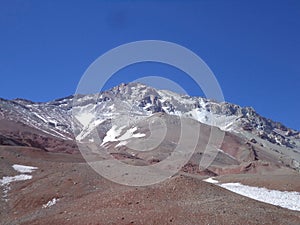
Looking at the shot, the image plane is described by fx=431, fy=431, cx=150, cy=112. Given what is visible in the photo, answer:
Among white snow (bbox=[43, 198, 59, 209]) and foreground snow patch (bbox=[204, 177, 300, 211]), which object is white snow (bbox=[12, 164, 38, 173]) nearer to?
white snow (bbox=[43, 198, 59, 209])

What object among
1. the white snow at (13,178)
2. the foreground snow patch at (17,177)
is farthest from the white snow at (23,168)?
the white snow at (13,178)

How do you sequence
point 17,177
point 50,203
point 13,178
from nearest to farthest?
1. point 50,203
2. point 13,178
3. point 17,177

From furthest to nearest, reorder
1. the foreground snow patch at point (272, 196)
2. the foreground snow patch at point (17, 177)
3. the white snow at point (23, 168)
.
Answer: the white snow at point (23, 168) → the foreground snow patch at point (17, 177) → the foreground snow patch at point (272, 196)

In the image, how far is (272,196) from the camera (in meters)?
41.7

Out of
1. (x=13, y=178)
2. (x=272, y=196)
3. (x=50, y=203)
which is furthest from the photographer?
(x=13, y=178)

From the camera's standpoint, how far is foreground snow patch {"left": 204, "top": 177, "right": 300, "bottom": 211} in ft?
122

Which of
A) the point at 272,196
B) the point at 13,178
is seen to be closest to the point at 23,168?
the point at 13,178

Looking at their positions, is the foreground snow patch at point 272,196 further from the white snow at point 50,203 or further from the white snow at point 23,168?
the white snow at point 23,168

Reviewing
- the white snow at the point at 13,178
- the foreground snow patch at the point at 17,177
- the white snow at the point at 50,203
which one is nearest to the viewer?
the white snow at the point at 50,203

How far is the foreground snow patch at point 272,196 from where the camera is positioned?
37281mm

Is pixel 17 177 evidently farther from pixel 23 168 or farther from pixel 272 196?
pixel 272 196

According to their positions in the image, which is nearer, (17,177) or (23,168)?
(17,177)

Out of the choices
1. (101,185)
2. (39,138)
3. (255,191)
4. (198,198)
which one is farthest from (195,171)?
(39,138)

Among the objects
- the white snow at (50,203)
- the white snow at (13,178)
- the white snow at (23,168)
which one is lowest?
the white snow at (50,203)
